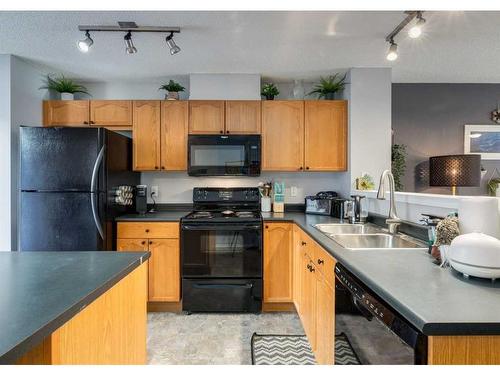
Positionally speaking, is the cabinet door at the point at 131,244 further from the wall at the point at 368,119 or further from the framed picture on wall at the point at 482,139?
the framed picture on wall at the point at 482,139

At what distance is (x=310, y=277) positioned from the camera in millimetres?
2105

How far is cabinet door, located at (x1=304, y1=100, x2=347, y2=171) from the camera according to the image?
123 inches

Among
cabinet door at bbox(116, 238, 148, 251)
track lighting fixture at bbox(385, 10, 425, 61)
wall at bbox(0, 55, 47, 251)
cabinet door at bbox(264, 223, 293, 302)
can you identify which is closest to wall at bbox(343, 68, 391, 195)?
track lighting fixture at bbox(385, 10, 425, 61)

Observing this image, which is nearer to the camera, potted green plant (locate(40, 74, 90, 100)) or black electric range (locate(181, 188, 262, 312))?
black electric range (locate(181, 188, 262, 312))

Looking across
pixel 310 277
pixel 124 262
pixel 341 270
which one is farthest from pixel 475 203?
pixel 124 262

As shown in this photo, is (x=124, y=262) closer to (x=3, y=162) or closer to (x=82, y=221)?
(x=82, y=221)

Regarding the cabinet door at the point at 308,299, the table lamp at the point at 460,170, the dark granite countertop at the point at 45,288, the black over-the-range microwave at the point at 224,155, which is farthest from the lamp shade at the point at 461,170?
the dark granite countertop at the point at 45,288

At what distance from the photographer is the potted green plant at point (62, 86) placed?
3123mm

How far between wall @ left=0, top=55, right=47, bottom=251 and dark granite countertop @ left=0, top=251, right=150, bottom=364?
74.3 inches

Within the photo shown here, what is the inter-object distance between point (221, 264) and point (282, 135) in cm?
141

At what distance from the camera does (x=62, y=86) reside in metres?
3.12

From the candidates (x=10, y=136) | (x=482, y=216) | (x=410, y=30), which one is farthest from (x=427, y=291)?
(x=10, y=136)

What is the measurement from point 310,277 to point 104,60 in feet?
8.67

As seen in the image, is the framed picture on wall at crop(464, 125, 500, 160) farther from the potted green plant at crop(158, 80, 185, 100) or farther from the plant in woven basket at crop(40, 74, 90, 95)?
the plant in woven basket at crop(40, 74, 90, 95)
